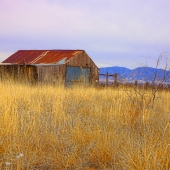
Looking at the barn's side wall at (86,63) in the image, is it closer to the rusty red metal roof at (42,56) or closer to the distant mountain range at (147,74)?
the rusty red metal roof at (42,56)

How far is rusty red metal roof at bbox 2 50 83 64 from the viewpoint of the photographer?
1668 centimetres

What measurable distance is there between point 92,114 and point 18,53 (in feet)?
55.3

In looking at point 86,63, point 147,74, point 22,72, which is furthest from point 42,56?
point 147,74

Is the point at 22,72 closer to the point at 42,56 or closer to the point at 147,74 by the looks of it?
the point at 42,56

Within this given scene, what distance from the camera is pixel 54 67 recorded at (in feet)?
52.4

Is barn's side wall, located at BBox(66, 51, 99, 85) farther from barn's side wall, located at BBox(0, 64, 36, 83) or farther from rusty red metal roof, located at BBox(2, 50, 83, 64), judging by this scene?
barn's side wall, located at BBox(0, 64, 36, 83)

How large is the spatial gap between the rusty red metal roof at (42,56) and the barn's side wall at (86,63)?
0.96ft

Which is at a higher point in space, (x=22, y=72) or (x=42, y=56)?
(x=42, y=56)

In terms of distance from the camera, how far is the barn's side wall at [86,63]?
1683cm

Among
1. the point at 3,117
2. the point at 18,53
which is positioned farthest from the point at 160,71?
the point at 18,53

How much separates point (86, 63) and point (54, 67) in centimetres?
281

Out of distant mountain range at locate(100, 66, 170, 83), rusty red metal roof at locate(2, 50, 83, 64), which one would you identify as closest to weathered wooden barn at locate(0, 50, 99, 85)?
rusty red metal roof at locate(2, 50, 83, 64)

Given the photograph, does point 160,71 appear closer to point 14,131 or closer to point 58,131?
point 58,131

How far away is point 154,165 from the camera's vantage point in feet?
7.90
